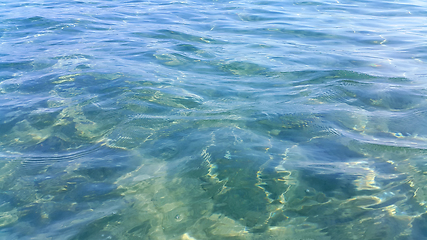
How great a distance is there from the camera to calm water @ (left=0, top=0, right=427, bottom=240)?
7.63 ft

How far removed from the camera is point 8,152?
10.6ft

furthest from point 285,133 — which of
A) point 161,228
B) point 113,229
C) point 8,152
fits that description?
point 8,152

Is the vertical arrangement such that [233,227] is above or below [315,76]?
below

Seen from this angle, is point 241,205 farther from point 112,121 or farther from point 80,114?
point 80,114

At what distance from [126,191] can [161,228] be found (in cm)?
57

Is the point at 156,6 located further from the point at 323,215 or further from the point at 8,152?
the point at 323,215

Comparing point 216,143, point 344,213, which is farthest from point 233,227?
point 216,143

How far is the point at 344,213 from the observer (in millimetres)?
2334

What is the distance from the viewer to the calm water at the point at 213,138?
233cm

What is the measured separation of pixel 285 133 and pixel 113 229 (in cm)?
214

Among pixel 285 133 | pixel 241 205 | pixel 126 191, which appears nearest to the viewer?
pixel 241 205

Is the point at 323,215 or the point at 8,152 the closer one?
the point at 323,215

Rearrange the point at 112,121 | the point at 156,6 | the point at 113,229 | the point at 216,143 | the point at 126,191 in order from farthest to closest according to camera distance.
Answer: the point at 156,6, the point at 112,121, the point at 216,143, the point at 126,191, the point at 113,229

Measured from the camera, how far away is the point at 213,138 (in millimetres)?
3324
